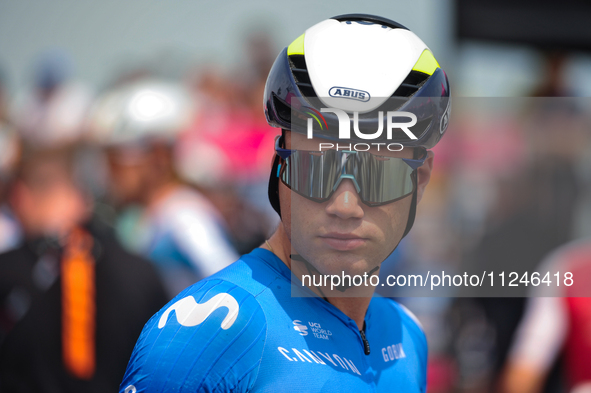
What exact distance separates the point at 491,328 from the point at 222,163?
3788mm

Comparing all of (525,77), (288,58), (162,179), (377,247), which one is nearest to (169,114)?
(162,179)

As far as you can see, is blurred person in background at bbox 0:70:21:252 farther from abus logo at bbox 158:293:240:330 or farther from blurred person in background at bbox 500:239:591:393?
blurred person in background at bbox 500:239:591:393

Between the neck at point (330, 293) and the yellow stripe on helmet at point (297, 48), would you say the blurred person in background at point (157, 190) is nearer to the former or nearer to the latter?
the neck at point (330, 293)

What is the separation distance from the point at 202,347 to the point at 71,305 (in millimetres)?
2168

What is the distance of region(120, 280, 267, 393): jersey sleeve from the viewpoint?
1.59 meters

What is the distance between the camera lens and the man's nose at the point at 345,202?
6.07 feet

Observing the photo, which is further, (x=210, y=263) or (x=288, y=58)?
(x=210, y=263)

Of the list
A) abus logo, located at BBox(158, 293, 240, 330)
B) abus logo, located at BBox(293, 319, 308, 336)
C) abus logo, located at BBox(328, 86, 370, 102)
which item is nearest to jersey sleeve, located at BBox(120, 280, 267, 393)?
abus logo, located at BBox(158, 293, 240, 330)

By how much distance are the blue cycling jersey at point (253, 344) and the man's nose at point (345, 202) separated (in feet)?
1.07

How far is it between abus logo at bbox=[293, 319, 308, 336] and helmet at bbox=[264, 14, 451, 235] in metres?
0.46

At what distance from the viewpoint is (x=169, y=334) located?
1655 millimetres

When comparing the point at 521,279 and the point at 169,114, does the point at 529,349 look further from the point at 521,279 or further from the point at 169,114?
the point at 169,114

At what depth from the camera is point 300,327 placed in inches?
72.1

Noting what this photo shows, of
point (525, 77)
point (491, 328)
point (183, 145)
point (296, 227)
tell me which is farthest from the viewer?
point (525, 77)
